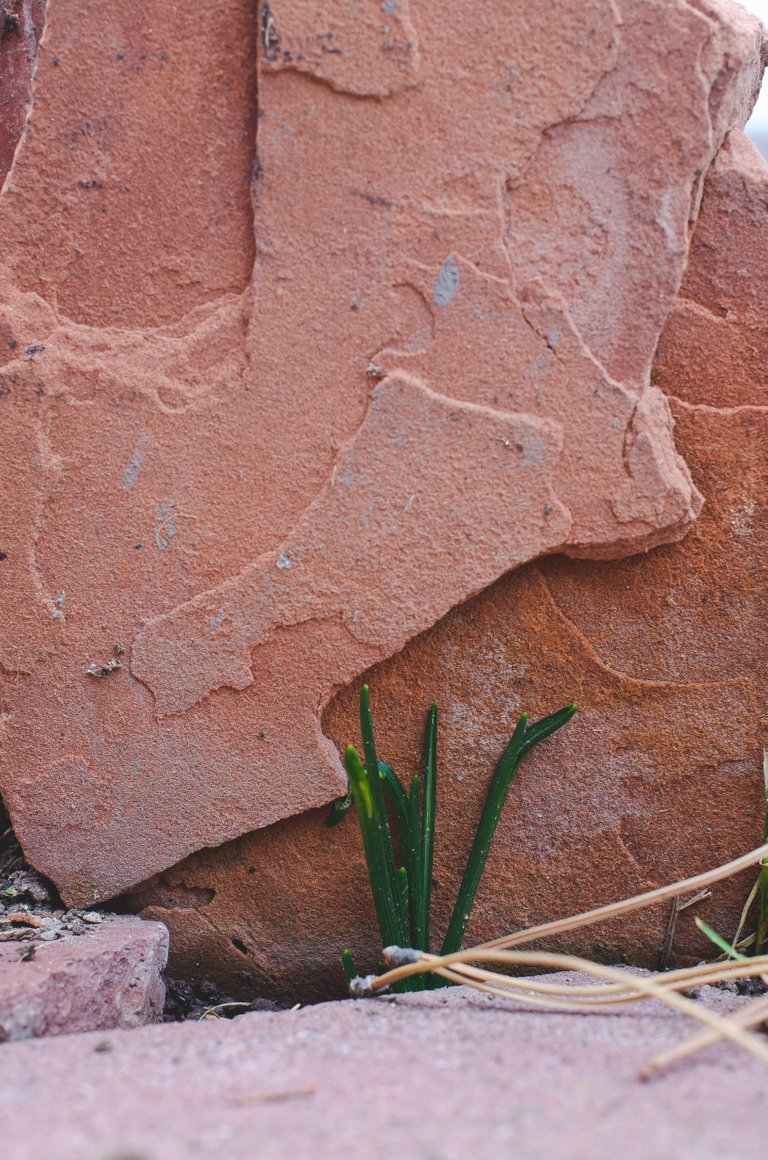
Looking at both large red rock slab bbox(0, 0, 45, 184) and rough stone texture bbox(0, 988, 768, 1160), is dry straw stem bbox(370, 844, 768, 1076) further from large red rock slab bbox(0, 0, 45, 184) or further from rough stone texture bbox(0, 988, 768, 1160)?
large red rock slab bbox(0, 0, 45, 184)

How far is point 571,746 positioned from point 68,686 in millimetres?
786

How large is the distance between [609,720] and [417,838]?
13.8 inches

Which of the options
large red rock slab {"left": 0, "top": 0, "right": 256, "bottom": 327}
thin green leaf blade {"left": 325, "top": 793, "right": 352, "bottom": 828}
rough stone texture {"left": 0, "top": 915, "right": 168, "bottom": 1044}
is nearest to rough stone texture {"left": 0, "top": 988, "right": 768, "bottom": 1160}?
rough stone texture {"left": 0, "top": 915, "right": 168, "bottom": 1044}

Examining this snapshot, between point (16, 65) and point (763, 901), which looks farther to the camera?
point (16, 65)

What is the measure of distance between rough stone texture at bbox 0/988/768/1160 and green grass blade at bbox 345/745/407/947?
0.32 m

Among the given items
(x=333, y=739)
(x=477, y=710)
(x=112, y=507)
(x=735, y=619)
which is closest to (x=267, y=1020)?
(x=333, y=739)

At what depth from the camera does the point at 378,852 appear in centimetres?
147

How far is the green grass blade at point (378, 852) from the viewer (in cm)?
142

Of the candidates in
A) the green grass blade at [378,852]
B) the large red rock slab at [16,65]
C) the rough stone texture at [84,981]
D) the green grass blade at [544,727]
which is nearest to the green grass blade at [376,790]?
the green grass blade at [378,852]

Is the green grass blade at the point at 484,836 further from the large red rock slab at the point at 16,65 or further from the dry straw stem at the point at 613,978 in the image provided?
the large red rock slab at the point at 16,65

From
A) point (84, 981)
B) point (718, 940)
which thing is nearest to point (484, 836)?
point (718, 940)

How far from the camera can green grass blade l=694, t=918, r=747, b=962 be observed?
4.82 ft

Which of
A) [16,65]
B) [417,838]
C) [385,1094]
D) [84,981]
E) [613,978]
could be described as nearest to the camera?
[385,1094]

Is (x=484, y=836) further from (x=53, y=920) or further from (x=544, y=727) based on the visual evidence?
(x=53, y=920)
